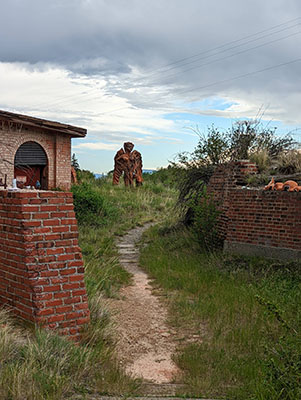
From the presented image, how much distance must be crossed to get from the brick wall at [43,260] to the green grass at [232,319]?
1524mm

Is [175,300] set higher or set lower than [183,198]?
lower

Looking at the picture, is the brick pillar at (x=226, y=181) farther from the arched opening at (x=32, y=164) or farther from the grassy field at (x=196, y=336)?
the arched opening at (x=32, y=164)

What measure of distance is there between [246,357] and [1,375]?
9.37 feet

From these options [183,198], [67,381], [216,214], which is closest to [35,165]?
[183,198]

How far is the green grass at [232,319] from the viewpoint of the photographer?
4.10 metres

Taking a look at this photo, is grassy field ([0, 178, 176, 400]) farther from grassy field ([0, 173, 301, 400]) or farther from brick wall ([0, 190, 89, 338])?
brick wall ([0, 190, 89, 338])

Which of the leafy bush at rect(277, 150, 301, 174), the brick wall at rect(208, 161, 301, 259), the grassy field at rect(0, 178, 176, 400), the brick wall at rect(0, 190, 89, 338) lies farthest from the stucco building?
the brick wall at rect(0, 190, 89, 338)

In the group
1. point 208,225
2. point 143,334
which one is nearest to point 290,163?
point 208,225

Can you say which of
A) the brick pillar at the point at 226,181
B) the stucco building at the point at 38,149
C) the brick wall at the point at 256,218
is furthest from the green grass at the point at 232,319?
the stucco building at the point at 38,149

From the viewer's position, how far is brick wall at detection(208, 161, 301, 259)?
9242 mm

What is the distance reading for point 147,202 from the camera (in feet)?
76.0

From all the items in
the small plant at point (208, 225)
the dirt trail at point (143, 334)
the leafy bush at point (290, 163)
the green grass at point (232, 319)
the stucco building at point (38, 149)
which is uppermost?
the stucco building at point (38, 149)

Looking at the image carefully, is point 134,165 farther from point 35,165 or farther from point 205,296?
point 205,296

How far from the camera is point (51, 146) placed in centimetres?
1938
